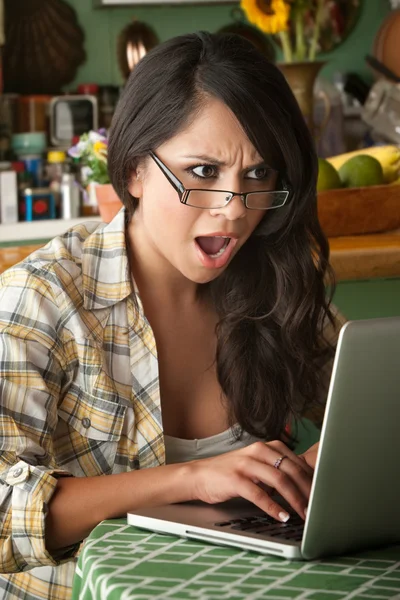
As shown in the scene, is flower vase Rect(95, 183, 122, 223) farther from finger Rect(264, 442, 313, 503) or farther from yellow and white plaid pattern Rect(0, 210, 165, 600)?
finger Rect(264, 442, 313, 503)

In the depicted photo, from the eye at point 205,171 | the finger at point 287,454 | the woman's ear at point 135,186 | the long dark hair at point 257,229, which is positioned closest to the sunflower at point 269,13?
the long dark hair at point 257,229

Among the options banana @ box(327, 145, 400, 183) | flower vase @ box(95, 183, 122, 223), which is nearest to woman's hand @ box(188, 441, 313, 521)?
flower vase @ box(95, 183, 122, 223)

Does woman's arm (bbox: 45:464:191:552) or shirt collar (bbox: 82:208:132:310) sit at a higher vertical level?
shirt collar (bbox: 82:208:132:310)

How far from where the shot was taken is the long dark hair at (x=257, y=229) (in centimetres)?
134

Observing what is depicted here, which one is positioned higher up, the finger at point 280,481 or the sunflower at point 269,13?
the sunflower at point 269,13

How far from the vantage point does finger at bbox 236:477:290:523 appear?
1018 mm

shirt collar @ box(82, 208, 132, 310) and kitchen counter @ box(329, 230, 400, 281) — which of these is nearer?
shirt collar @ box(82, 208, 132, 310)

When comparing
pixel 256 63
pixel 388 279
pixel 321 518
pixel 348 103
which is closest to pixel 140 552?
pixel 321 518

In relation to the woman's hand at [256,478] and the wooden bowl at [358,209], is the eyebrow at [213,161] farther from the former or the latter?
the wooden bowl at [358,209]

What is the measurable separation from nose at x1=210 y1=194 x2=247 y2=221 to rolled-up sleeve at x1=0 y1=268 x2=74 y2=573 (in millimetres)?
239

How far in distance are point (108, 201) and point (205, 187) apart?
0.72 meters

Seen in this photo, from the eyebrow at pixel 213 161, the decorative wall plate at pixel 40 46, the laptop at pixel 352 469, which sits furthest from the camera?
the decorative wall plate at pixel 40 46

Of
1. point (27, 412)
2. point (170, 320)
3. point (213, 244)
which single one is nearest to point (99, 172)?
point (170, 320)

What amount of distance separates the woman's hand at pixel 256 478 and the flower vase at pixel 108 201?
0.98 m
